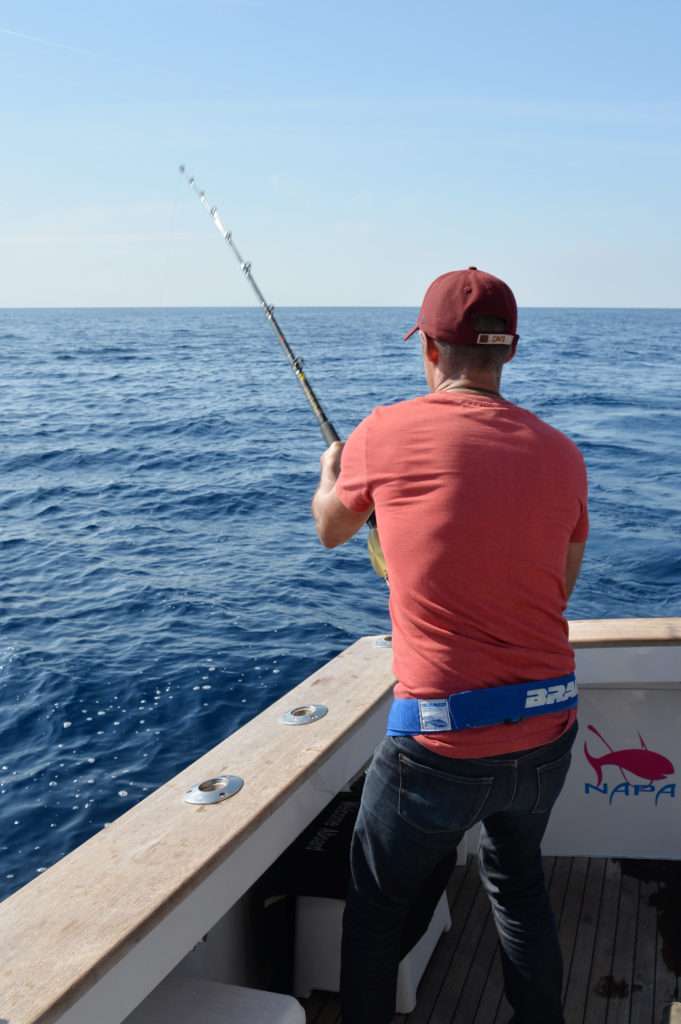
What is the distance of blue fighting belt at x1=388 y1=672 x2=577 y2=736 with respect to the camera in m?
1.49

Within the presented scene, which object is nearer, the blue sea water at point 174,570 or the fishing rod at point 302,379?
the fishing rod at point 302,379

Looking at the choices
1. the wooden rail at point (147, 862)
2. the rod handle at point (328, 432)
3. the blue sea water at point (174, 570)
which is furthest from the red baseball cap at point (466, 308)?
the blue sea water at point (174, 570)

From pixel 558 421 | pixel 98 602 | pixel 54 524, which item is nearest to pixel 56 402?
pixel 558 421

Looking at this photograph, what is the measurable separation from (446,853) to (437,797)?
0.22 meters

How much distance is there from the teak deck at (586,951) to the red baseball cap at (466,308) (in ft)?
4.62

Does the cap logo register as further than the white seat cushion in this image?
No

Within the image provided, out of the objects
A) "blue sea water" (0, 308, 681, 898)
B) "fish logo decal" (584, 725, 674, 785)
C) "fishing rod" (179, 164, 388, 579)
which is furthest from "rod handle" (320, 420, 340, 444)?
"blue sea water" (0, 308, 681, 898)

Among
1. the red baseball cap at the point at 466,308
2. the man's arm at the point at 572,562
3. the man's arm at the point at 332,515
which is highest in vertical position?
the red baseball cap at the point at 466,308

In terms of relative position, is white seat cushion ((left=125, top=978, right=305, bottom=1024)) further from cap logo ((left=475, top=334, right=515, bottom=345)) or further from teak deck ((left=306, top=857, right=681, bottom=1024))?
cap logo ((left=475, top=334, right=515, bottom=345))

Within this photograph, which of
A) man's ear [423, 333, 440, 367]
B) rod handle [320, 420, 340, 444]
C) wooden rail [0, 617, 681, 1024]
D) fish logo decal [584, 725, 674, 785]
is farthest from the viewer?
fish logo decal [584, 725, 674, 785]

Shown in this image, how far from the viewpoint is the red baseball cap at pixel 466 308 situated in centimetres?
153

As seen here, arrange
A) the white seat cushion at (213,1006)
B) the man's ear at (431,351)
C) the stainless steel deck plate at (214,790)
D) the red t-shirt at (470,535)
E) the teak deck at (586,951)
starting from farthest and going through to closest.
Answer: the teak deck at (586,951), the stainless steel deck plate at (214,790), the white seat cushion at (213,1006), the man's ear at (431,351), the red t-shirt at (470,535)

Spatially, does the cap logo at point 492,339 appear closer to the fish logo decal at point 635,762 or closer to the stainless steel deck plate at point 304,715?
the stainless steel deck plate at point 304,715

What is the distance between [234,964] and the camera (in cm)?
214
